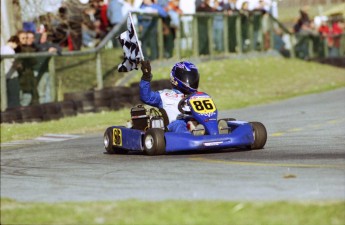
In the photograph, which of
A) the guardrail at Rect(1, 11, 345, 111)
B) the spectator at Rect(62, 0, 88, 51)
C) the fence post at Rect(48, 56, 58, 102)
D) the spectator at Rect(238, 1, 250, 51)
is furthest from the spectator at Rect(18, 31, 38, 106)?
the spectator at Rect(238, 1, 250, 51)

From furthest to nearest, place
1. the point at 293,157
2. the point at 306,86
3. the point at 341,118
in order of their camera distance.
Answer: the point at 306,86, the point at 341,118, the point at 293,157

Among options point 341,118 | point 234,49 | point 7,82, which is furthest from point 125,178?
point 234,49

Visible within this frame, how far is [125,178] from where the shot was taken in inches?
378

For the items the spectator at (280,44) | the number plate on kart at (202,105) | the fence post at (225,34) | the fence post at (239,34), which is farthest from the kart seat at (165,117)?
the spectator at (280,44)

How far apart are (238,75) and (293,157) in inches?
602

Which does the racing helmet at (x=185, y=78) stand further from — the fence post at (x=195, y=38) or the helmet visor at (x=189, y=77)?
the fence post at (x=195, y=38)

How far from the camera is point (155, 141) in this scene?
11.4 metres

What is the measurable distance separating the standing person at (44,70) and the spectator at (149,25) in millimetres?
3576

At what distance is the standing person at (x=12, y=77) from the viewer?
18453 millimetres

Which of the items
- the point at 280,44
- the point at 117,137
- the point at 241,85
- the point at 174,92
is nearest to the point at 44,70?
the point at 241,85

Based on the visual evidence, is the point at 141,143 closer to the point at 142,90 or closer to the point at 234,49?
the point at 142,90

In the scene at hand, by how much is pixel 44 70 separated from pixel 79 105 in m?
1.18

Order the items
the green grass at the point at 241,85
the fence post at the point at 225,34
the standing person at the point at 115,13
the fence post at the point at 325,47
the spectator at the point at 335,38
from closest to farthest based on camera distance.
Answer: the green grass at the point at 241,85, the standing person at the point at 115,13, the fence post at the point at 225,34, the fence post at the point at 325,47, the spectator at the point at 335,38

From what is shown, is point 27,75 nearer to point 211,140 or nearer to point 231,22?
point 211,140
